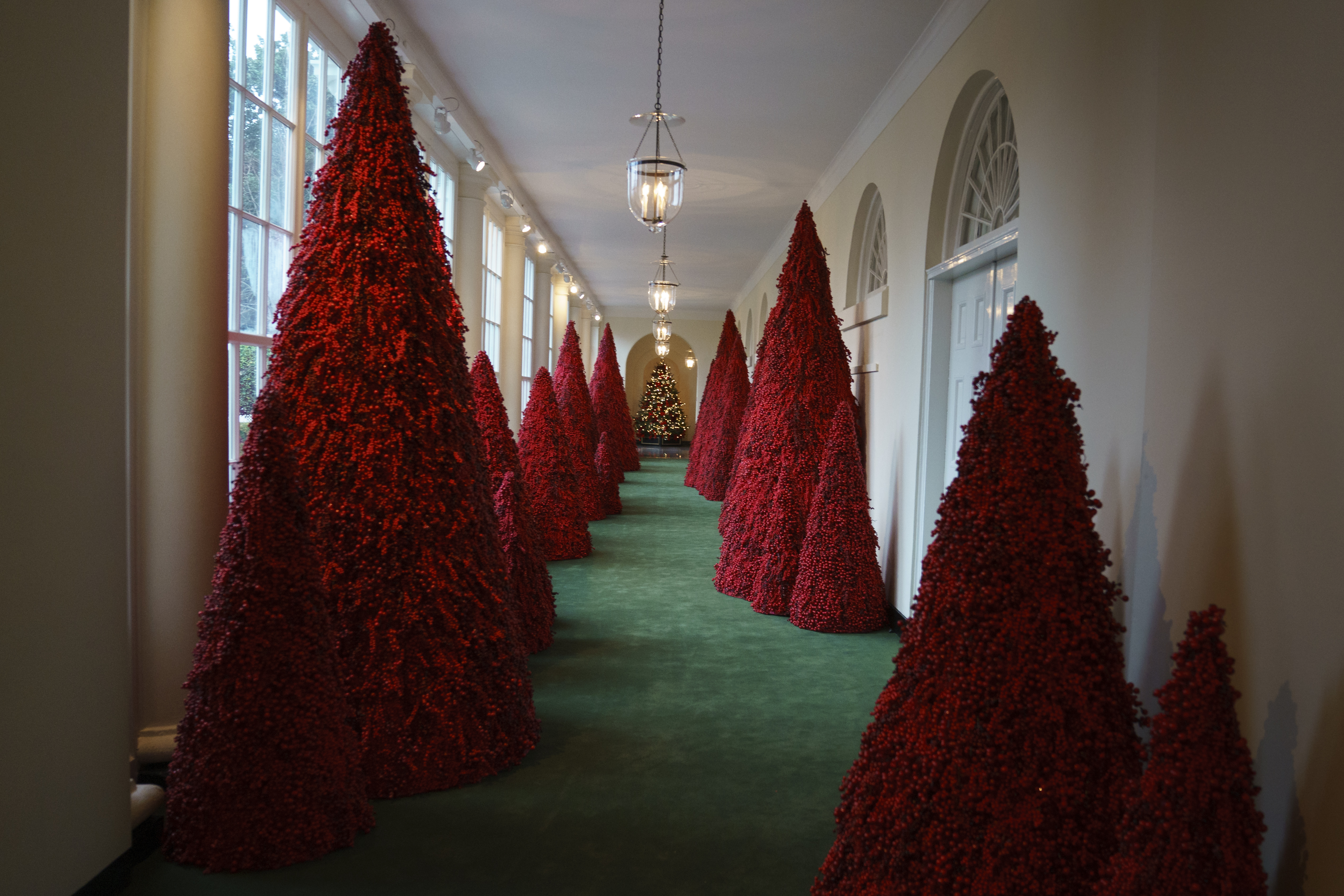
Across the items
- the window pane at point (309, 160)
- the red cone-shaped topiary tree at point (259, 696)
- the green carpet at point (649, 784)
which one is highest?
the window pane at point (309, 160)

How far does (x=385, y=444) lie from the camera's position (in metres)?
2.81

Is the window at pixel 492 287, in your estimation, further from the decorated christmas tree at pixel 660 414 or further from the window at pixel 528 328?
the decorated christmas tree at pixel 660 414

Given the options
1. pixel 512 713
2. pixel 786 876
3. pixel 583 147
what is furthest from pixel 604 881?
pixel 583 147

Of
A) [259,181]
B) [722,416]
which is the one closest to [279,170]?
[259,181]

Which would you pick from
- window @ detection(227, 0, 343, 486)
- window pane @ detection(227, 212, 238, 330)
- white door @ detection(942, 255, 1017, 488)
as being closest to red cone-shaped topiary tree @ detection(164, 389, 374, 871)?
window @ detection(227, 0, 343, 486)

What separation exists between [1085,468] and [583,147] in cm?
680

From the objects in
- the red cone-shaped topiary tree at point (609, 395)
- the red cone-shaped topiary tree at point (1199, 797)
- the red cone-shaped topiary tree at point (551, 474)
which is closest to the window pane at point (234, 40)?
the red cone-shaped topiary tree at point (551, 474)

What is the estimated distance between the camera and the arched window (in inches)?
168

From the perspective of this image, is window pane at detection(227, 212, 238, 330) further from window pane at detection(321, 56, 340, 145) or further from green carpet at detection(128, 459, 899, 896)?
green carpet at detection(128, 459, 899, 896)

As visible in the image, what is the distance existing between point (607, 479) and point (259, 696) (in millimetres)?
8096

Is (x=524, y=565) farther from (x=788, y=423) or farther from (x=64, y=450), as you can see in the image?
(x=64, y=450)

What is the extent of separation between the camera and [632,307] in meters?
22.8

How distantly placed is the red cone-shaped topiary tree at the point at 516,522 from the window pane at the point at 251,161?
4.61ft

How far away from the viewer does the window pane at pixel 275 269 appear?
434 cm
